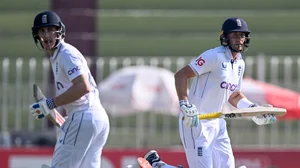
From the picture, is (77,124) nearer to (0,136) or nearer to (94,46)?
(0,136)

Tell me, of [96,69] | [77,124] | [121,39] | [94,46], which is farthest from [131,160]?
[121,39]

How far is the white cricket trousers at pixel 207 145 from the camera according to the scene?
855 centimetres

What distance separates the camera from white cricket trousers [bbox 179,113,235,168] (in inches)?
336

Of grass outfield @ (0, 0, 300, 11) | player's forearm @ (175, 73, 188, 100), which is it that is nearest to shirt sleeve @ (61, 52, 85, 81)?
player's forearm @ (175, 73, 188, 100)

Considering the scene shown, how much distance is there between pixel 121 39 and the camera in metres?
18.1

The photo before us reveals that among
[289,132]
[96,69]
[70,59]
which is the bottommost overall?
[289,132]

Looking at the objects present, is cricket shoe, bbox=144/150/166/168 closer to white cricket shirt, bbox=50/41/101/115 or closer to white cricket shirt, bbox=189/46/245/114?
white cricket shirt, bbox=189/46/245/114

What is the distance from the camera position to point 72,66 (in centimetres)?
786

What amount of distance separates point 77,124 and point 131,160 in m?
4.63

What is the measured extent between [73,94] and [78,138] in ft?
1.43

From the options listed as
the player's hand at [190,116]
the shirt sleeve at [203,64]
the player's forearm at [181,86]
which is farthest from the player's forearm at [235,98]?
the player's hand at [190,116]

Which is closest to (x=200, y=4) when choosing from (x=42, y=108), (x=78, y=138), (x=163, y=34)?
(x=163, y=34)

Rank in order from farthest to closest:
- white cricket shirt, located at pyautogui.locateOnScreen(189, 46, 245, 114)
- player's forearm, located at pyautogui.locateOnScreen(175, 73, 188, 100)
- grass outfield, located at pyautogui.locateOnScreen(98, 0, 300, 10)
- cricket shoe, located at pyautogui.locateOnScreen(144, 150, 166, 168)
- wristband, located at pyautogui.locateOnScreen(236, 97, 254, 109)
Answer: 1. grass outfield, located at pyautogui.locateOnScreen(98, 0, 300, 10)
2. cricket shoe, located at pyautogui.locateOnScreen(144, 150, 166, 168)
3. wristband, located at pyautogui.locateOnScreen(236, 97, 254, 109)
4. white cricket shirt, located at pyautogui.locateOnScreen(189, 46, 245, 114)
5. player's forearm, located at pyautogui.locateOnScreen(175, 73, 188, 100)

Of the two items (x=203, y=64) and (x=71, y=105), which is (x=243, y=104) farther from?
(x=71, y=105)
